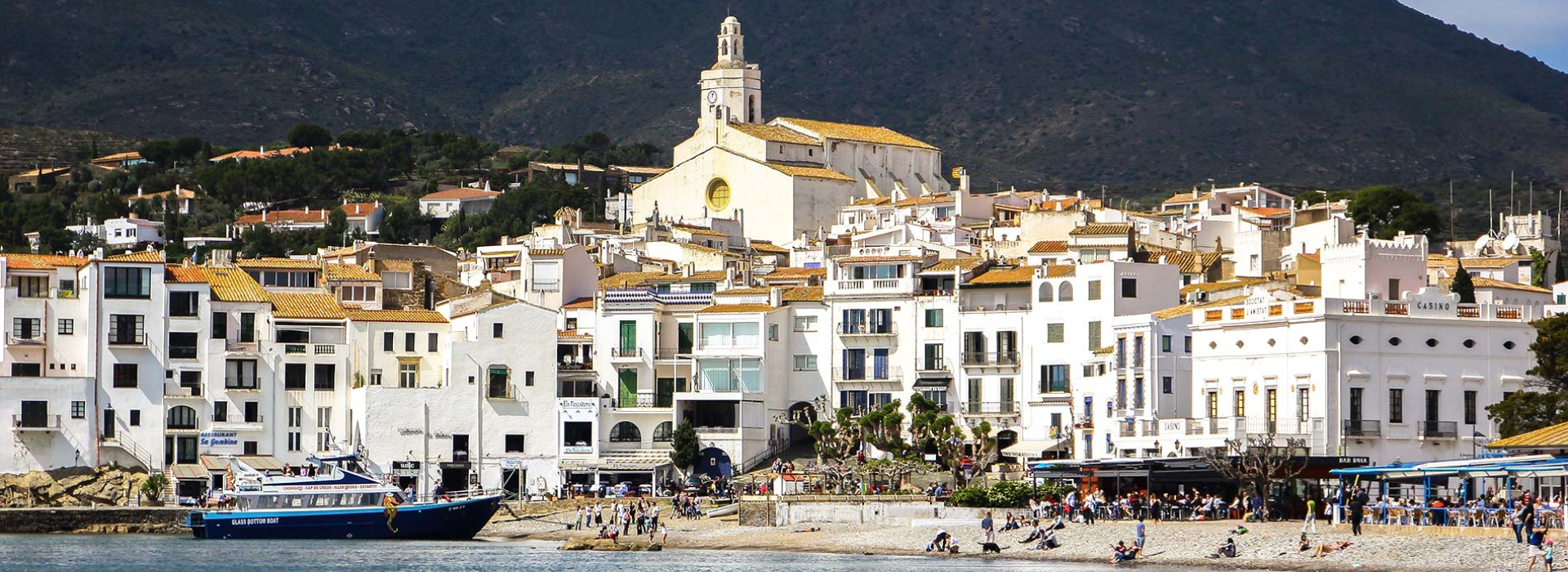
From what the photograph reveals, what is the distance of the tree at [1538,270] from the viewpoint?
9575cm

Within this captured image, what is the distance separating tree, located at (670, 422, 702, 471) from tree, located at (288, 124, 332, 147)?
316 ft

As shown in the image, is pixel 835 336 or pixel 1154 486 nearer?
pixel 1154 486

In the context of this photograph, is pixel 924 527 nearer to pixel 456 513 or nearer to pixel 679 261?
pixel 456 513

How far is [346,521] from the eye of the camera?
73.2 meters

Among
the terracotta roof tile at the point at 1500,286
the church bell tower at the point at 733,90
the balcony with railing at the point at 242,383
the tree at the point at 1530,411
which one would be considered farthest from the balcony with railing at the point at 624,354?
the church bell tower at the point at 733,90

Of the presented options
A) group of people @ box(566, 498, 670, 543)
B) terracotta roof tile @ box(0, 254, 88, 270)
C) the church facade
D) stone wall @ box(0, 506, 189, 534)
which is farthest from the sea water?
the church facade

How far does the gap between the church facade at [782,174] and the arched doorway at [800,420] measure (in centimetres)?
3716

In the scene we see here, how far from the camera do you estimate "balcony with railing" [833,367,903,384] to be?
83750mm

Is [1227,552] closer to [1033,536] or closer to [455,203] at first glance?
[1033,536]

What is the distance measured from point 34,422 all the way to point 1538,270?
57989 millimetres

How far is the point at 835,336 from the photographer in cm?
8475

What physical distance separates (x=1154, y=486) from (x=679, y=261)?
44.8m

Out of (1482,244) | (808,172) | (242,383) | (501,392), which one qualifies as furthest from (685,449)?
(808,172)

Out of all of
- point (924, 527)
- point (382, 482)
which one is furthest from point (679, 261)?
point (924, 527)
